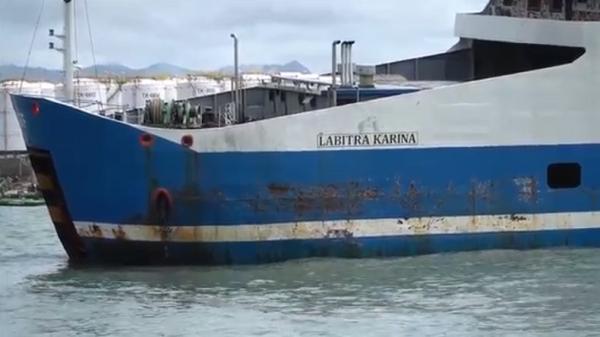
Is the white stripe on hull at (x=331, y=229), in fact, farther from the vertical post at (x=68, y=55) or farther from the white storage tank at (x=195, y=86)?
the white storage tank at (x=195, y=86)

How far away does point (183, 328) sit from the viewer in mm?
12656

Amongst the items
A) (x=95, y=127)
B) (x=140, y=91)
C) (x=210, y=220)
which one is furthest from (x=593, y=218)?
(x=140, y=91)

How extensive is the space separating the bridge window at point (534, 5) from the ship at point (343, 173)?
1463 millimetres

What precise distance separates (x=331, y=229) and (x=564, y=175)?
3784mm

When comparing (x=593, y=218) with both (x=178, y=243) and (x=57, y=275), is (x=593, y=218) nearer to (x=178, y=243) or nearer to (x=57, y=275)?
(x=178, y=243)

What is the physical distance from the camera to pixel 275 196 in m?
16.8

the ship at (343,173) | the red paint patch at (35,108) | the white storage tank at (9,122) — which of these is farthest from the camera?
the white storage tank at (9,122)

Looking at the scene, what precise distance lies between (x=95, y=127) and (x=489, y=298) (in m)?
6.31

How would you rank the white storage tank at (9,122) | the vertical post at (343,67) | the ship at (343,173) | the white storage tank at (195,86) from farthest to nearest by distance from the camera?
the white storage tank at (9,122), the white storage tank at (195,86), the vertical post at (343,67), the ship at (343,173)

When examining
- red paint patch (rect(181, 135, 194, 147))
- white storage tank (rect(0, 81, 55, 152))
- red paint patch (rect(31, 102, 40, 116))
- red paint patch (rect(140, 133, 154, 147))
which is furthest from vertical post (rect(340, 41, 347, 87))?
white storage tank (rect(0, 81, 55, 152))

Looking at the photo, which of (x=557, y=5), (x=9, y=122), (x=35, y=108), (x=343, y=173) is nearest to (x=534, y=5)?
(x=557, y=5)

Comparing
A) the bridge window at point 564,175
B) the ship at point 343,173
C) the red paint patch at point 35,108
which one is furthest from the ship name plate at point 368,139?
the red paint patch at point 35,108

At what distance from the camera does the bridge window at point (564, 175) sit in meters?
17.8

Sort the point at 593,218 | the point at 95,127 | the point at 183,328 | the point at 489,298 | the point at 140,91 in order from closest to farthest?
the point at 183,328 → the point at 489,298 → the point at 95,127 → the point at 593,218 → the point at 140,91
